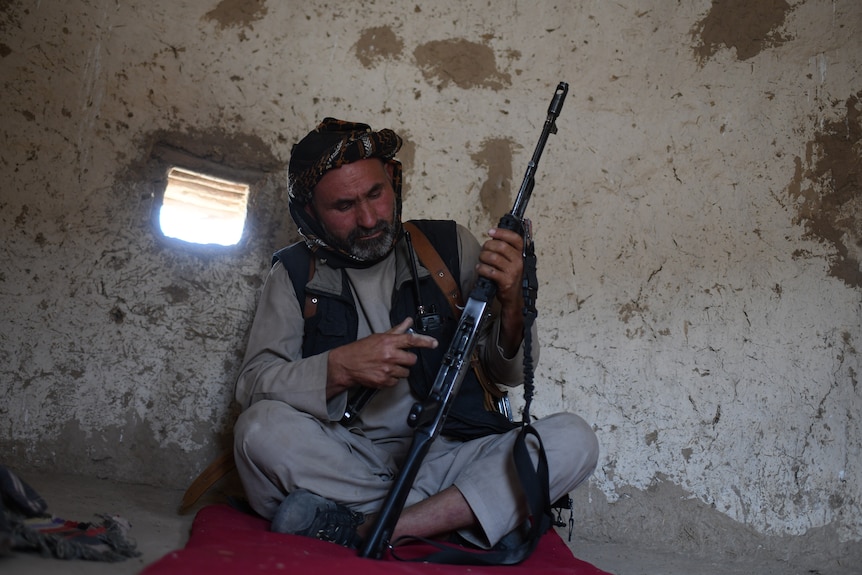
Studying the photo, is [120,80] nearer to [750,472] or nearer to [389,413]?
[389,413]

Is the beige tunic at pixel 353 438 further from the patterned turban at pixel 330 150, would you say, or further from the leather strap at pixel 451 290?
the patterned turban at pixel 330 150

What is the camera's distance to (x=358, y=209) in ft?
7.39

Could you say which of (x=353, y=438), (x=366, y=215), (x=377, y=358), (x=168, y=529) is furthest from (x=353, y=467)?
(x=366, y=215)

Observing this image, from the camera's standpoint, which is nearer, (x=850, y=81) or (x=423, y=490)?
(x=423, y=490)

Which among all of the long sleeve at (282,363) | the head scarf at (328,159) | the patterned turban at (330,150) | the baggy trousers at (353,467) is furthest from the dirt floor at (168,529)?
the patterned turban at (330,150)

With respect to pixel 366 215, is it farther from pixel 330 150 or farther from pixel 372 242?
pixel 330 150

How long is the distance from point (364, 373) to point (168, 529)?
2.29ft

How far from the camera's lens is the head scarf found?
2250 mm

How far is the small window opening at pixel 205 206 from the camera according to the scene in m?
2.80

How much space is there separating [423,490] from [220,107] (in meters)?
1.54

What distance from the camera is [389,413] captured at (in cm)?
222

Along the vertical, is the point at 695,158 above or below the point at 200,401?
above

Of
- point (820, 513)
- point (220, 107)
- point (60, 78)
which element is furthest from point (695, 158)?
point (60, 78)

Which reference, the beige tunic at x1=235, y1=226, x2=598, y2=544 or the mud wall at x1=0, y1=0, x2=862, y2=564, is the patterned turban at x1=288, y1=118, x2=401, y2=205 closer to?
the beige tunic at x1=235, y1=226, x2=598, y2=544
